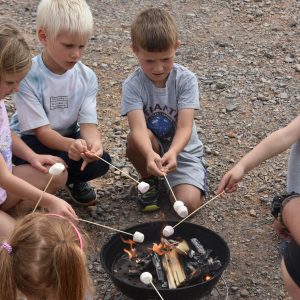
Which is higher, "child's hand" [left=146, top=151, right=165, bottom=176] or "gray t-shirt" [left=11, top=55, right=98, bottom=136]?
"gray t-shirt" [left=11, top=55, right=98, bottom=136]

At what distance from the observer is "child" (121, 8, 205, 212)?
3.40 m

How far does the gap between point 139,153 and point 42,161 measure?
1.92ft

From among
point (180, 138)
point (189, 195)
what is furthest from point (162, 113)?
point (189, 195)

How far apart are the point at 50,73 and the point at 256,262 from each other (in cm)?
154

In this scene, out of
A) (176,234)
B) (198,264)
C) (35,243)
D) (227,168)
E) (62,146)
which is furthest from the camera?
(227,168)

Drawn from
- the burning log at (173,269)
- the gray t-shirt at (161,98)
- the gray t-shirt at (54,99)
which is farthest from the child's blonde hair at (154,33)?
the burning log at (173,269)

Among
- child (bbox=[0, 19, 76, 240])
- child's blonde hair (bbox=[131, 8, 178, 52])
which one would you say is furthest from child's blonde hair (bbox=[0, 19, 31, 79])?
child's blonde hair (bbox=[131, 8, 178, 52])

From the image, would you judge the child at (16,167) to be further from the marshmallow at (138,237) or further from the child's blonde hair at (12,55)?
the marshmallow at (138,237)

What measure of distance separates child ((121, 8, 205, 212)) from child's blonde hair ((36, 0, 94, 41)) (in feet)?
0.94

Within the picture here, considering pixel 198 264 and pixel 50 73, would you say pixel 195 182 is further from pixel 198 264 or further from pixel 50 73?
pixel 50 73

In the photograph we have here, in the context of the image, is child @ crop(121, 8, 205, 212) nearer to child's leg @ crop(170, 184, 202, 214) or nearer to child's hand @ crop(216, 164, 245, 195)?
child's leg @ crop(170, 184, 202, 214)

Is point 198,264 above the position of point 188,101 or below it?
below

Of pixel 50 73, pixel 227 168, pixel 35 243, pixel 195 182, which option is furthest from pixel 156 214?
pixel 35 243

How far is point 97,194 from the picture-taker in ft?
12.6
